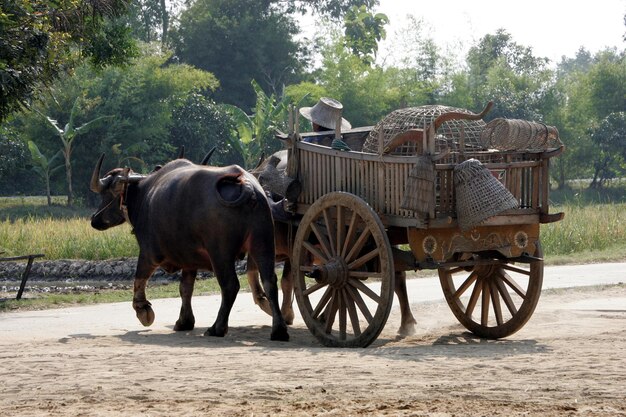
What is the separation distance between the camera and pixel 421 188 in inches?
358

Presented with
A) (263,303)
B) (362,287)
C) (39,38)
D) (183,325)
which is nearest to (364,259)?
(362,287)

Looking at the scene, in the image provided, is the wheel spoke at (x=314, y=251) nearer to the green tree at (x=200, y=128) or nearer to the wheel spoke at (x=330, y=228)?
the wheel spoke at (x=330, y=228)

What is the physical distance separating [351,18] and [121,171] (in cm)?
4789

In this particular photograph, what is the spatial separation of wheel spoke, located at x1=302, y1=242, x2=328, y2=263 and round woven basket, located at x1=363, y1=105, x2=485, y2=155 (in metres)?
1.07

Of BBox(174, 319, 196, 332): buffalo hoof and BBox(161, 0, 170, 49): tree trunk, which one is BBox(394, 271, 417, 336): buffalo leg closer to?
BBox(174, 319, 196, 332): buffalo hoof

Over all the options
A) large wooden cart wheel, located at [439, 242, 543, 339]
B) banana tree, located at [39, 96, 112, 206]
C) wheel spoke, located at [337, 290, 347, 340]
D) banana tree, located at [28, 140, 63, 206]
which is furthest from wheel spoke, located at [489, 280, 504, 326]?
banana tree, located at [28, 140, 63, 206]

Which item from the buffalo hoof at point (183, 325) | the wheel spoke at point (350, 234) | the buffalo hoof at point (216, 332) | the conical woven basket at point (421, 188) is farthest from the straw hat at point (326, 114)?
the conical woven basket at point (421, 188)

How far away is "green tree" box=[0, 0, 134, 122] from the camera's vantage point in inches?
576

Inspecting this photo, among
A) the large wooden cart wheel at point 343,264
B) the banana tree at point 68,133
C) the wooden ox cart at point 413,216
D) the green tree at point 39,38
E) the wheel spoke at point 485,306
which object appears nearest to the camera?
the wooden ox cart at point 413,216

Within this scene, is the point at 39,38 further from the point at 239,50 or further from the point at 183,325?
the point at 239,50

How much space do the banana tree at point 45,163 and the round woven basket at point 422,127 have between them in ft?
83.2

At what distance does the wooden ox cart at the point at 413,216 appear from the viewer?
362 inches

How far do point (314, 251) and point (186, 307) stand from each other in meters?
1.85

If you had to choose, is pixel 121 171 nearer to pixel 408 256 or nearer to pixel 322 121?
pixel 322 121
